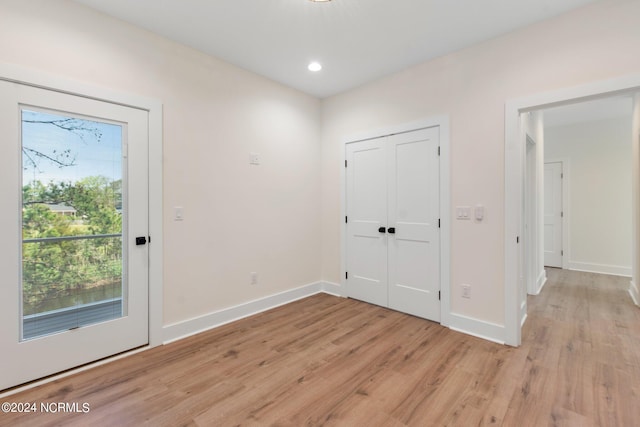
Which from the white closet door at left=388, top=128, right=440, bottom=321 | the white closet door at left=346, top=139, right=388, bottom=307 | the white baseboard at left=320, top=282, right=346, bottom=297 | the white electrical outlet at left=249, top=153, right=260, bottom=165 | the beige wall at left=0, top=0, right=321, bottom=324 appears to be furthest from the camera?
the white baseboard at left=320, top=282, right=346, bottom=297

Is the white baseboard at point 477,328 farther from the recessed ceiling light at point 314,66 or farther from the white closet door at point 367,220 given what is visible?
the recessed ceiling light at point 314,66

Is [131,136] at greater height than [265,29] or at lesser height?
lesser

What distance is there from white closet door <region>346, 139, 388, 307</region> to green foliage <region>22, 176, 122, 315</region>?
2.58 metres

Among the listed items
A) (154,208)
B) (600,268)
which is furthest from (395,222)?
(600,268)

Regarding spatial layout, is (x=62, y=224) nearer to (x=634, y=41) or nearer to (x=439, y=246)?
(x=439, y=246)

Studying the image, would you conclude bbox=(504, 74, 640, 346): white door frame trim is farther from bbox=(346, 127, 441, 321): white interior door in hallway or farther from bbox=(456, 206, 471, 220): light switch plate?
bbox=(346, 127, 441, 321): white interior door in hallway

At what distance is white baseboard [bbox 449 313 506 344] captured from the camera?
2.67 metres

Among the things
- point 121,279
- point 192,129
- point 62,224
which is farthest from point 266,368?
point 192,129

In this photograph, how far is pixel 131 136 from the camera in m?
2.47

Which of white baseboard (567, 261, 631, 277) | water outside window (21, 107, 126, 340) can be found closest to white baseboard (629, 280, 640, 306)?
white baseboard (567, 261, 631, 277)

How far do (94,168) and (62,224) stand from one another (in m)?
0.48

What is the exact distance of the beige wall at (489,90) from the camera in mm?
2184

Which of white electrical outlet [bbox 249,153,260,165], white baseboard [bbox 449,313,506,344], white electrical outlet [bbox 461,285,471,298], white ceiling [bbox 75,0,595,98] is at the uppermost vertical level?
white ceiling [bbox 75,0,595,98]

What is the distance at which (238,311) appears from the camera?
3221 millimetres
